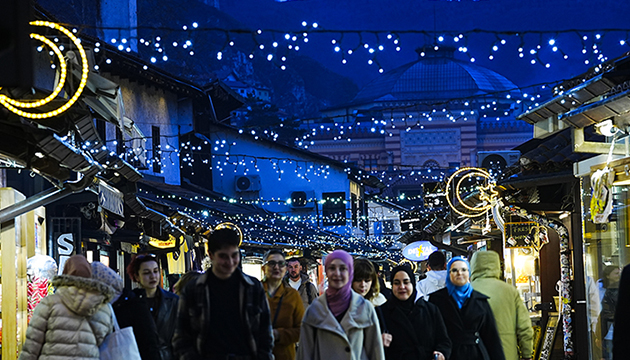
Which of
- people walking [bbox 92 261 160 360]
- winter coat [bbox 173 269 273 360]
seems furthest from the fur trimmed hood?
people walking [bbox 92 261 160 360]

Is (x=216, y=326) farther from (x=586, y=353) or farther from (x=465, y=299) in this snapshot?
(x=586, y=353)

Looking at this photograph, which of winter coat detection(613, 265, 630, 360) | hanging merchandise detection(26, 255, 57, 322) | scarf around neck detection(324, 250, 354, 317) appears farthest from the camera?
hanging merchandise detection(26, 255, 57, 322)

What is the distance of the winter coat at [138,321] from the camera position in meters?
7.11

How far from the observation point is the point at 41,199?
10.2m

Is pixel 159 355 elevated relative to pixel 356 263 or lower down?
lower down

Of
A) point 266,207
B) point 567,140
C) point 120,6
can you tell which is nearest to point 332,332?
point 567,140

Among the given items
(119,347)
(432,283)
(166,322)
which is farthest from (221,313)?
(432,283)

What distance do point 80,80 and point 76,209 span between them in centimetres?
878

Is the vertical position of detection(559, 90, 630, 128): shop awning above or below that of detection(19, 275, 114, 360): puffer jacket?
above

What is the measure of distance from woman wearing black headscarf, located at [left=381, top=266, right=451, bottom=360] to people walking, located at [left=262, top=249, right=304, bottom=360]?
2.63 feet

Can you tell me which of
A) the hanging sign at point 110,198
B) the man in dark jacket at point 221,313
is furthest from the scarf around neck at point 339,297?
the hanging sign at point 110,198

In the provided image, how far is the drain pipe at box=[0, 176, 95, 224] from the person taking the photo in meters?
Result: 9.81

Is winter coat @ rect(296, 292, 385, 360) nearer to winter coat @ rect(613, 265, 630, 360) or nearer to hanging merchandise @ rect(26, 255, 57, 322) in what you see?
winter coat @ rect(613, 265, 630, 360)

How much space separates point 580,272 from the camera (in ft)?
40.8
